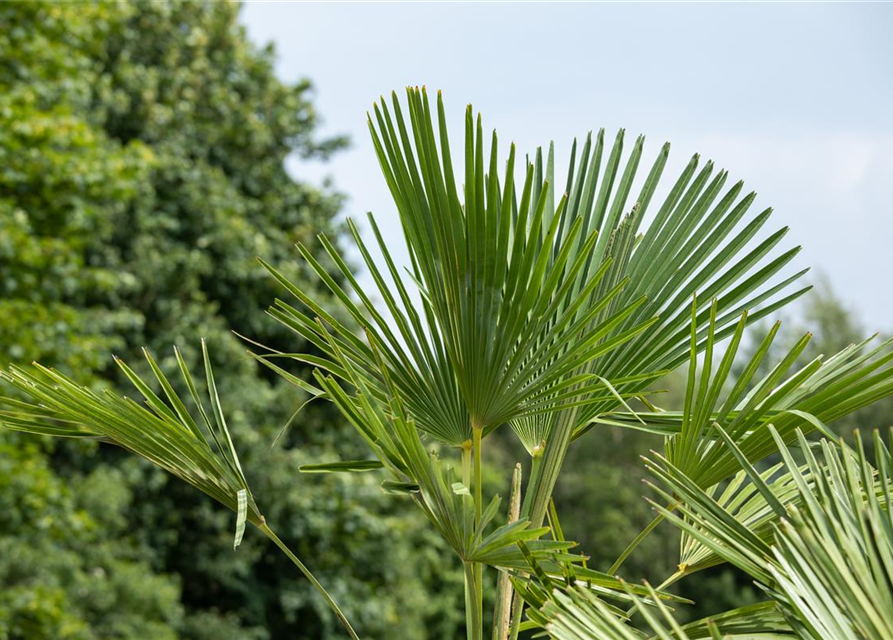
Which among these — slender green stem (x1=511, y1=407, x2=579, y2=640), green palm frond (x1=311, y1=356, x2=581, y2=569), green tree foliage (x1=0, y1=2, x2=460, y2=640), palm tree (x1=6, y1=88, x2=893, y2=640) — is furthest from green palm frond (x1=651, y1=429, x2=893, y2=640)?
green tree foliage (x1=0, y1=2, x2=460, y2=640)

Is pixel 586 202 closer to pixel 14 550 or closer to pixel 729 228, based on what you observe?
pixel 729 228

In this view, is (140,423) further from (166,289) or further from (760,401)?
(166,289)

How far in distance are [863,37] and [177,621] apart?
56.6m

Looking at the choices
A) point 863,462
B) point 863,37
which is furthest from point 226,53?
point 863,37

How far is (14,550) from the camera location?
4070 mm

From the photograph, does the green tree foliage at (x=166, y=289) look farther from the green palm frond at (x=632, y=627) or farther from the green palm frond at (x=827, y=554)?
the green palm frond at (x=827, y=554)

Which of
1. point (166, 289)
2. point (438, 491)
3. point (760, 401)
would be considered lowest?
point (438, 491)

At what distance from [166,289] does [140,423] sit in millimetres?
5810

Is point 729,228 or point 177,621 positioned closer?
point 729,228

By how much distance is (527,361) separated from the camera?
106 cm

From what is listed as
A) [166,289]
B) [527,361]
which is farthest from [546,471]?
[166,289]

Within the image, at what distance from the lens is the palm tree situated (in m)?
0.90

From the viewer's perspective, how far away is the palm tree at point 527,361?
901 mm

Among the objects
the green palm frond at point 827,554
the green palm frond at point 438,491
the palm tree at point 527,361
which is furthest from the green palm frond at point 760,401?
the green palm frond at point 438,491
